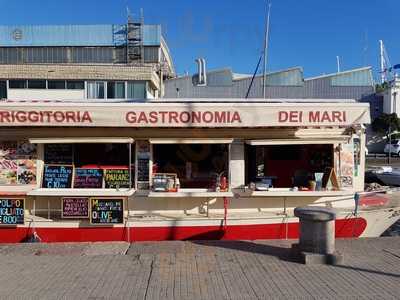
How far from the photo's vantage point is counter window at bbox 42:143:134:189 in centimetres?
1003

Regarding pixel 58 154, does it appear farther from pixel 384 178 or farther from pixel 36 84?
pixel 36 84

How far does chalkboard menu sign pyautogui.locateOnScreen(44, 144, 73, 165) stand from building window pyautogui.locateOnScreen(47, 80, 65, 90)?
34956 mm

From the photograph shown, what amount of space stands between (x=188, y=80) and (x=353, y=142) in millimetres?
46918

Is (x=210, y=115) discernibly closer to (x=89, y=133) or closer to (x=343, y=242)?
(x=89, y=133)

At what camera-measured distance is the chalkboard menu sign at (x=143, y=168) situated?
33.0ft

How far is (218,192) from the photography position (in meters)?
9.54

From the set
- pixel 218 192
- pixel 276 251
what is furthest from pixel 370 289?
pixel 218 192

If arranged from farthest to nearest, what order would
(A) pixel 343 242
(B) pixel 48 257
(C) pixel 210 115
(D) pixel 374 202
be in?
(D) pixel 374 202
(C) pixel 210 115
(A) pixel 343 242
(B) pixel 48 257

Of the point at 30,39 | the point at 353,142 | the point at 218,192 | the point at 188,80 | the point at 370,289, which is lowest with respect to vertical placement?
the point at 370,289

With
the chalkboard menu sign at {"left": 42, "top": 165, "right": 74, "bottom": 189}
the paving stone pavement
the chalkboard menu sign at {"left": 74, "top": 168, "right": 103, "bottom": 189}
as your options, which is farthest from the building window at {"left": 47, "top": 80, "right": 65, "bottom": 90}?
the paving stone pavement

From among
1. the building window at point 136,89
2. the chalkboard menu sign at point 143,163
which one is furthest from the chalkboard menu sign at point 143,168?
the building window at point 136,89

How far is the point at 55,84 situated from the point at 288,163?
36.0 m

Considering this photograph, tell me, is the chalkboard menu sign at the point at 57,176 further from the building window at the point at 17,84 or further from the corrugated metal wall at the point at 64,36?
the corrugated metal wall at the point at 64,36

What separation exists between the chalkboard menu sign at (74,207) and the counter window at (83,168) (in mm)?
672
